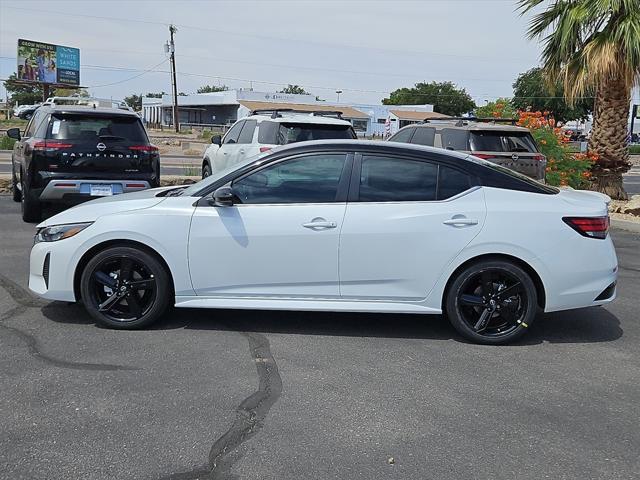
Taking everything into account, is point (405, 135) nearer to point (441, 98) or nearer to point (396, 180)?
point (396, 180)

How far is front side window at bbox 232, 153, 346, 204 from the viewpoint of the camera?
563 centimetres

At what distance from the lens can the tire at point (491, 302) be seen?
5.50 m

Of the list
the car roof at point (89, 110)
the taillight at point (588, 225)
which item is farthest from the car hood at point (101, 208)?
the car roof at point (89, 110)

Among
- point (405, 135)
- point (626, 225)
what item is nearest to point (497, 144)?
point (405, 135)

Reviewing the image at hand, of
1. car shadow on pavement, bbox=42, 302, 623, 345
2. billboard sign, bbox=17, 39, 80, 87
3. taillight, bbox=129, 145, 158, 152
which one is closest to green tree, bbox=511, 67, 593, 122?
billboard sign, bbox=17, 39, 80, 87

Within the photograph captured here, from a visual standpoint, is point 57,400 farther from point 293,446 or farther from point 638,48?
point 638,48

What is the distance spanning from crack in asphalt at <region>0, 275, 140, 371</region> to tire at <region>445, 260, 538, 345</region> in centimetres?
255

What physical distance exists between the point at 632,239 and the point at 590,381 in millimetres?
7627

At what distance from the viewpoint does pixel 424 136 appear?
13.3m

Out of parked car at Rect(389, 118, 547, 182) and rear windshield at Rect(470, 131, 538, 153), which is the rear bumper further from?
rear windshield at Rect(470, 131, 538, 153)

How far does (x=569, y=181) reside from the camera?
1520 centimetres

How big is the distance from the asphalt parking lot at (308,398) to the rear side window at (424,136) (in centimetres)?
720

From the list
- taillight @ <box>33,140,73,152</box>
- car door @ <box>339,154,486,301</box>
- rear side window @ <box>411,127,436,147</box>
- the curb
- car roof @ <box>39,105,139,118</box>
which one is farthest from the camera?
rear side window @ <box>411,127,436,147</box>

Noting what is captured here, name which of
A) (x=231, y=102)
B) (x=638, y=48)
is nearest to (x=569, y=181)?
(x=638, y=48)
